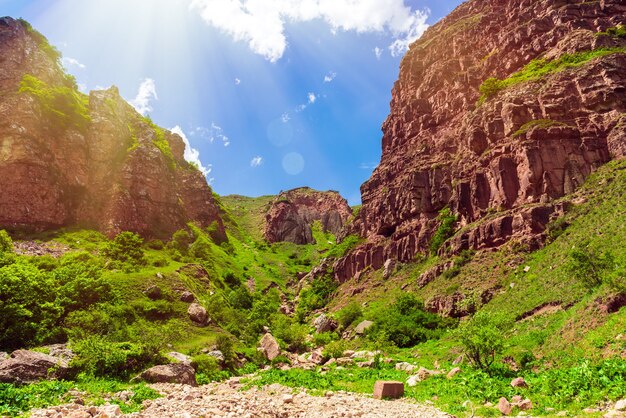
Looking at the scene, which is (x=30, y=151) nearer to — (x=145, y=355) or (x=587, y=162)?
(x=145, y=355)

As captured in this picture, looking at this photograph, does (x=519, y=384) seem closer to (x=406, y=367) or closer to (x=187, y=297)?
(x=406, y=367)

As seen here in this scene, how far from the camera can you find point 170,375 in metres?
32.4

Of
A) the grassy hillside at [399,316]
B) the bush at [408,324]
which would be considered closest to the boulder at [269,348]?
the grassy hillside at [399,316]

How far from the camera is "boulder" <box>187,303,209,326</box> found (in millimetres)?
57062

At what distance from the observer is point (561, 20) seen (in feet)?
312

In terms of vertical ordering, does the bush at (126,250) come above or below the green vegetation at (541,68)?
below

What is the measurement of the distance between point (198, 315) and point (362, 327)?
98.9ft

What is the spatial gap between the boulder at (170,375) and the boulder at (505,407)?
26757 mm

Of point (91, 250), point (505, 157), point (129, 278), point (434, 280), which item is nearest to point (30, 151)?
point (91, 250)

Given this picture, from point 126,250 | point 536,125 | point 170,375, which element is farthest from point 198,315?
point 536,125

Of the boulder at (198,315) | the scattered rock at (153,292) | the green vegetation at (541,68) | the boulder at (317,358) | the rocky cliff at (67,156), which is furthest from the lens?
the green vegetation at (541,68)

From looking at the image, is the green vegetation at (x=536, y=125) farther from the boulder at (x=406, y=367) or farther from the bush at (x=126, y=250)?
the bush at (x=126, y=250)

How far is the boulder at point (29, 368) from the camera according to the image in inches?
1031

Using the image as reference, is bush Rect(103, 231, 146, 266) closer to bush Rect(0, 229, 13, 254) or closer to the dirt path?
bush Rect(0, 229, 13, 254)
